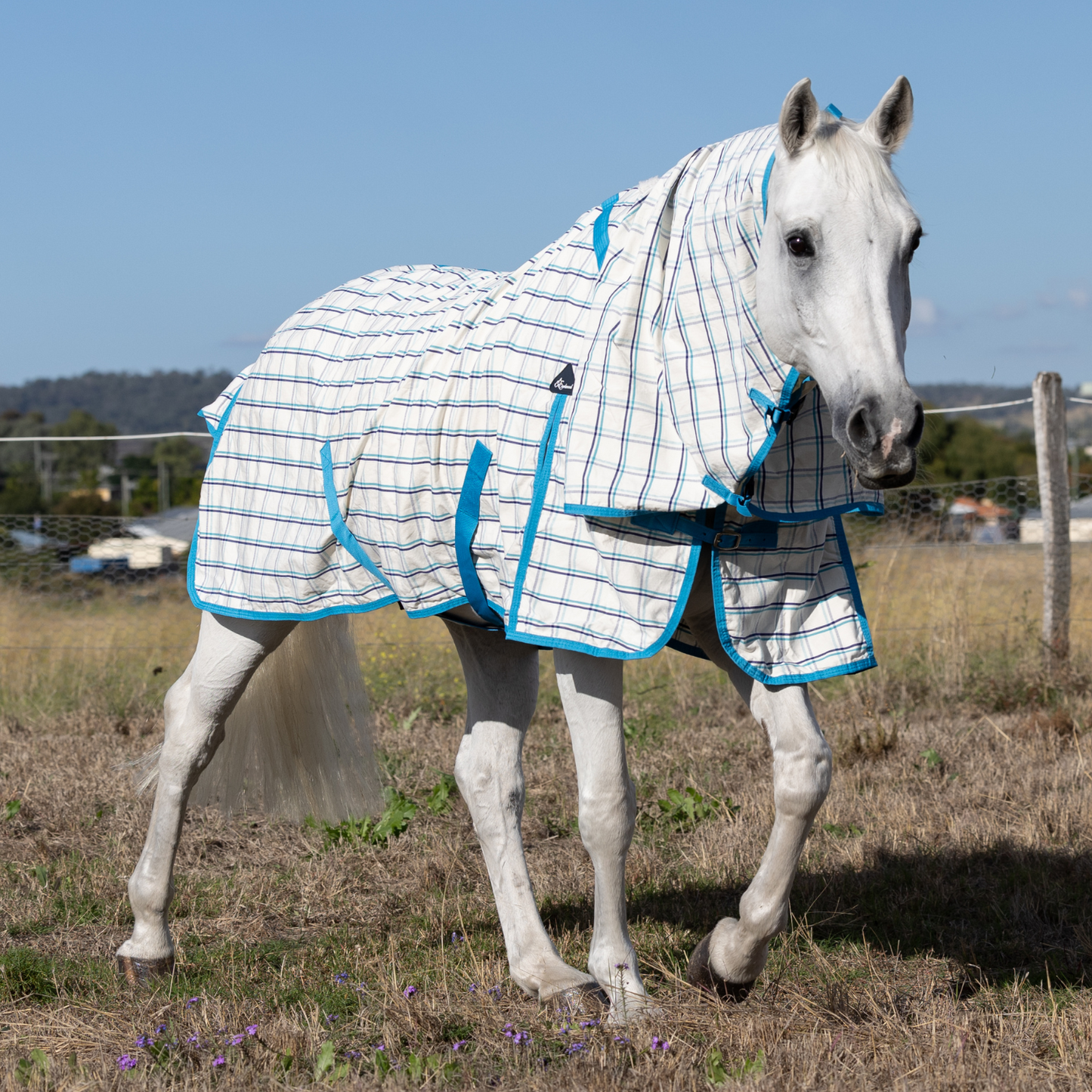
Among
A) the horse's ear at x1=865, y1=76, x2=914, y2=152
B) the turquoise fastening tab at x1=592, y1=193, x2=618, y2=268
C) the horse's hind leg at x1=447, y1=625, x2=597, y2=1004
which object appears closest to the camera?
the horse's ear at x1=865, y1=76, x2=914, y2=152

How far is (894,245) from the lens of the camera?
2.27 meters

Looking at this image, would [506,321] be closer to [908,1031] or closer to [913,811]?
[908,1031]

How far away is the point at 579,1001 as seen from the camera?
2871 millimetres

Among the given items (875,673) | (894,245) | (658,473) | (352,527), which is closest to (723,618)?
(658,473)

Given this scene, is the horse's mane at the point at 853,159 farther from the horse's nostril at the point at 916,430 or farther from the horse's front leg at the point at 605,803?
the horse's front leg at the point at 605,803

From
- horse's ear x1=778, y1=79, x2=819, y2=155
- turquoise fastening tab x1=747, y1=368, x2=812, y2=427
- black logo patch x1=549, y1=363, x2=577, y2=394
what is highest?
horse's ear x1=778, y1=79, x2=819, y2=155

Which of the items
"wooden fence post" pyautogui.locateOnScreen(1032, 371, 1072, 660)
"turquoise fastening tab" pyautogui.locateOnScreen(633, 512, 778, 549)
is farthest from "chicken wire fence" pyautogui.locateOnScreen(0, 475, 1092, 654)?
"turquoise fastening tab" pyautogui.locateOnScreen(633, 512, 778, 549)

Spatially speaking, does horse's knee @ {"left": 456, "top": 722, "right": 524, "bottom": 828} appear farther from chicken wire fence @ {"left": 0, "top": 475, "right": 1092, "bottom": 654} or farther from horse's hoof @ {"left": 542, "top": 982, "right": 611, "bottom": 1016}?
chicken wire fence @ {"left": 0, "top": 475, "right": 1092, "bottom": 654}

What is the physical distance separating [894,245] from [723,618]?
840 mm

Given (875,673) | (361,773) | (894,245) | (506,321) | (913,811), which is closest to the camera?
(894,245)

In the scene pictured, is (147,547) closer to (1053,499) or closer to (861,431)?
(1053,499)

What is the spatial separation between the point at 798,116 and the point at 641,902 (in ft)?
8.04

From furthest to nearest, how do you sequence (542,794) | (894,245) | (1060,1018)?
(542,794)
(1060,1018)
(894,245)

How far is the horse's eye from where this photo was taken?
2.30 meters
